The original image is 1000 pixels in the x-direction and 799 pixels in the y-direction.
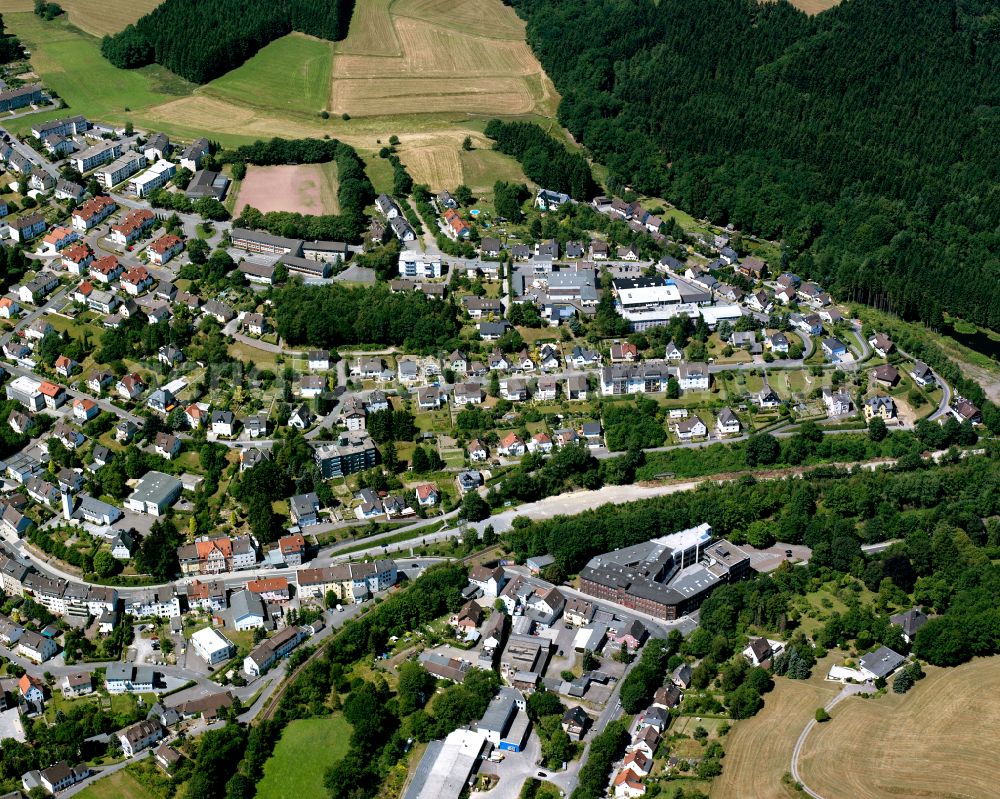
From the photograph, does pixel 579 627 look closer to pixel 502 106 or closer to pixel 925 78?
pixel 502 106

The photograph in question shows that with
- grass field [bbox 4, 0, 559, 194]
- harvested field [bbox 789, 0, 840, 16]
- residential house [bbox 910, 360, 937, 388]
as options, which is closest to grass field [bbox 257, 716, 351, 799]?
residential house [bbox 910, 360, 937, 388]

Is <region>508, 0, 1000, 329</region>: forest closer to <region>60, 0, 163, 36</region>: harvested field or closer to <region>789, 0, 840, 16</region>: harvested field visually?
<region>789, 0, 840, 16</region>: harvested field

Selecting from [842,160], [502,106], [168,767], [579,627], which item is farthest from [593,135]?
[168,767]

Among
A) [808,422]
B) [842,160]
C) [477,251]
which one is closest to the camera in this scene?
[808,422]

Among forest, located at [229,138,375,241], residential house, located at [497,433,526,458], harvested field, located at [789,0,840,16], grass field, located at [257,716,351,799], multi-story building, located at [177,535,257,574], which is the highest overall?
harvested field, located at [789,0,840,16]

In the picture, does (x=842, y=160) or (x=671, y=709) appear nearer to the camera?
(x=671, y=709)

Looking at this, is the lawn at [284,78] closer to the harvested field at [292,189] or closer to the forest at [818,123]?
the harvested field at [292,189]
